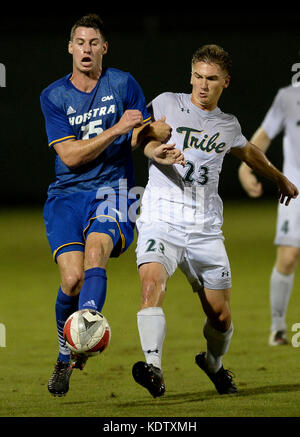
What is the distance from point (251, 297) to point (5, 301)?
8.78 feet

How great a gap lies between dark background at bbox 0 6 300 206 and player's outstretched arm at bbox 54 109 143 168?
1242 cm

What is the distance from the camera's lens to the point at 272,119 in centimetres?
786

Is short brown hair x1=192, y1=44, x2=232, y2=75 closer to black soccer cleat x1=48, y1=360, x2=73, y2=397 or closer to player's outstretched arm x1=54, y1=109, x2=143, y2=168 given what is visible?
player's outstretched arm x1=54, y1=109, x2=143, y2=168

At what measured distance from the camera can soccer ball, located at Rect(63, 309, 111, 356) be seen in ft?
15.7

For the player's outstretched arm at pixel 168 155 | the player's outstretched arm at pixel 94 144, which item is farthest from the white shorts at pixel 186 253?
the player's outstretched arm at pixel 94 144

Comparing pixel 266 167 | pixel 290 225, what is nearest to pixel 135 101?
pixel 266 167

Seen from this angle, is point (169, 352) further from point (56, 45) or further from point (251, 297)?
point (56, 45)

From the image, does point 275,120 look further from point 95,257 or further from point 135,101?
point 95,257

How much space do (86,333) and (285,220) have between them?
10.8ft

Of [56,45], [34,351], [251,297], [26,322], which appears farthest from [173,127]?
[56,45]

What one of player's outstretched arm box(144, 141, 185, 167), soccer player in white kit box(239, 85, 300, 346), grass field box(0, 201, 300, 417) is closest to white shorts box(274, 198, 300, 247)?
soccer player in white kit box(239, 85, 300, 346)

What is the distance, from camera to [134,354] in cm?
695

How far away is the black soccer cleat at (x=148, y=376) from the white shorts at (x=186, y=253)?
0.70 meters

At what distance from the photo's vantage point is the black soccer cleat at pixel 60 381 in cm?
537
